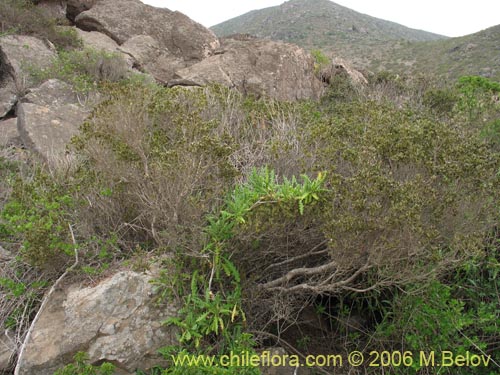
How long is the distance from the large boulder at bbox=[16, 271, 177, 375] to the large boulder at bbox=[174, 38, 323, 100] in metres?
5.94

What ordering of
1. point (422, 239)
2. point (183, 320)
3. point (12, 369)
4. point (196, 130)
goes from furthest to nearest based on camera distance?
point (196, 130) < point (12, 369) < point (183, 320) < point (422, 239)

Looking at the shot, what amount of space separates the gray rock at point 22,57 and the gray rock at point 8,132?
118 cm

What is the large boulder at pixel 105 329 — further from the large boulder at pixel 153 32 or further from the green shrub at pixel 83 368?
the large boulder at pixel 153 32

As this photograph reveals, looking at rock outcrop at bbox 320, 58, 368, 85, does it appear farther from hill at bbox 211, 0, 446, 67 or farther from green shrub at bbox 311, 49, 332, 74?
hill at bbox 211, 0, 446, 67

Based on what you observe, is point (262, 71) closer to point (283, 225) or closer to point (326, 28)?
point (283, 225)

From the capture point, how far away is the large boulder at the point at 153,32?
33.2ft

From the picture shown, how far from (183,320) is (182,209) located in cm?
79

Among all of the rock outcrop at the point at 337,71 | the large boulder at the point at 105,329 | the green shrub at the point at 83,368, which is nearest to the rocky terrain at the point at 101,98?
the large boulder at the point at 105,329

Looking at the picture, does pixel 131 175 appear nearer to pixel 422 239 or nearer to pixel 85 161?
pixel 85 161

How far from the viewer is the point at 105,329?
288 centimetres

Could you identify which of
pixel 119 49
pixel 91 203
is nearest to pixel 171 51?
pixel 119 49

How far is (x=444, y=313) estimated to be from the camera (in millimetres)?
3148

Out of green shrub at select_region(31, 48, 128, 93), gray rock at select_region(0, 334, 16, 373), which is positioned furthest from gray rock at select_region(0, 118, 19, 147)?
gray rock at select_region(0, 334, 16, 373)

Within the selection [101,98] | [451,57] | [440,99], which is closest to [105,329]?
[101,98]
